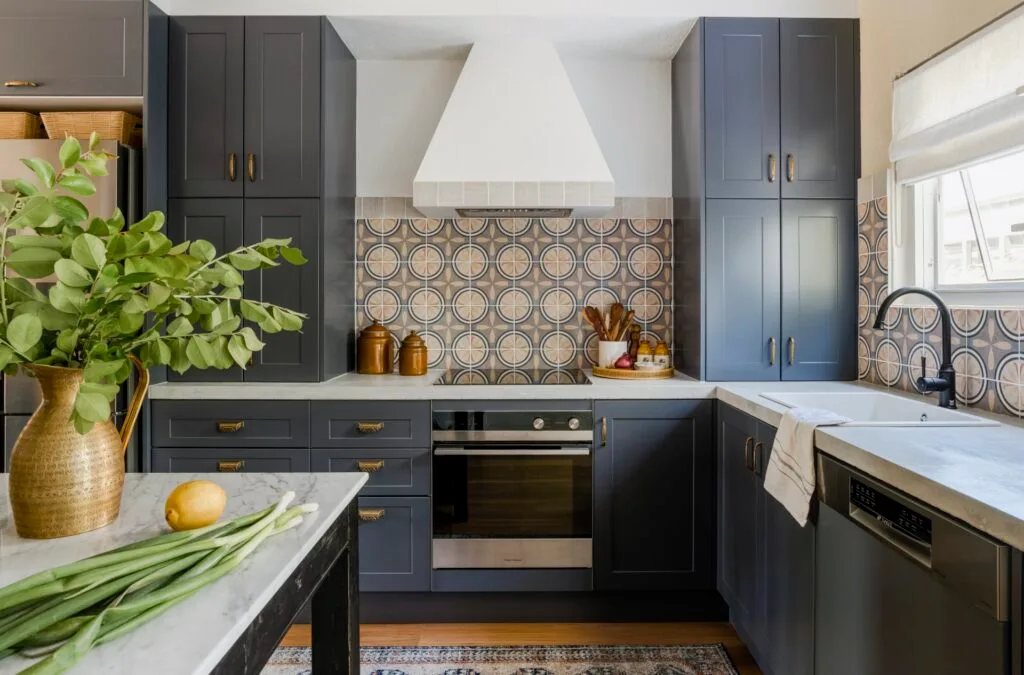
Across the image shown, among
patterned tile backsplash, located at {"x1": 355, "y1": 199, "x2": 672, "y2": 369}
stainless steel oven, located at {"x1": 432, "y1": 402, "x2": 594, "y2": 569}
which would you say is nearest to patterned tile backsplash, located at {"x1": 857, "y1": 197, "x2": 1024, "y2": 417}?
patterned tile backsplash, located at {"x1": 355, "y1": 199, "x2": 672, "y2": 369}

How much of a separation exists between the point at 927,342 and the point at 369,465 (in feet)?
6.94

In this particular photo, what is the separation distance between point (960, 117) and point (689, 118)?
3.53 ft

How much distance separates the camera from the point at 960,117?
1.99 meters

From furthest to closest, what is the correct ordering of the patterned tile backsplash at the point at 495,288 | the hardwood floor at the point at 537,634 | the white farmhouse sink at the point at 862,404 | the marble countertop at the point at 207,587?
the patterned tile backsplash at the point at 495,288, the hardwood floor at the point at 537,634, the white farmhouse sink at the point at 862,404, the marble countertop at the point at 207,587

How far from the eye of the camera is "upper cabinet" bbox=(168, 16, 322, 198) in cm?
265

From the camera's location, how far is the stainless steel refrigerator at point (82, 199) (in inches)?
91.4

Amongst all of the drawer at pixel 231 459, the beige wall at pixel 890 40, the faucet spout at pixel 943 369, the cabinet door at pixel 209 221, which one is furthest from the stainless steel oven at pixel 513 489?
the beige wall at pixel 890 40

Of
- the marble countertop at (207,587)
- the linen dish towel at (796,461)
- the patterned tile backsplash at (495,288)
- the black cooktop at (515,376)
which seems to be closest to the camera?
the marble countertop at (207,587)

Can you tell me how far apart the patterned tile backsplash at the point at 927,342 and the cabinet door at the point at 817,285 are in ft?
0.20

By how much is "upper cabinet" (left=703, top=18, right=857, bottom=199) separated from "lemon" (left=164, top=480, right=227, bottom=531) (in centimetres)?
231

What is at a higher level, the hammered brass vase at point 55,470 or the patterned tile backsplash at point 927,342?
the patterned tile backsplash at point 927,342

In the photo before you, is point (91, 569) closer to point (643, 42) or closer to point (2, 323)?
point (2, 323)

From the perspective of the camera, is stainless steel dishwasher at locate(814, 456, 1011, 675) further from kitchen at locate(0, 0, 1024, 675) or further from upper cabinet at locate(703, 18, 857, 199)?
upper cabinet at locate(703, 18, 857, 199)

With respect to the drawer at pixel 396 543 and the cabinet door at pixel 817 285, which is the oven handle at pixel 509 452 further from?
the cabinet door at pixel 817 285
